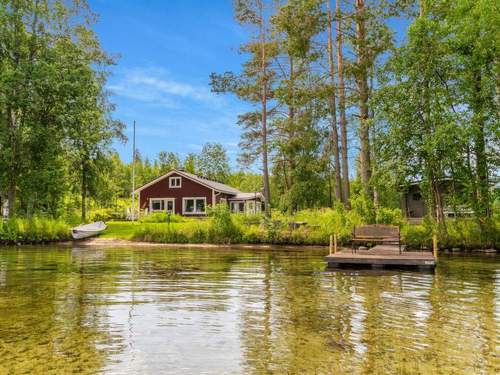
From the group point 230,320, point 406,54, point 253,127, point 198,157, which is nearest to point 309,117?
point 253,127

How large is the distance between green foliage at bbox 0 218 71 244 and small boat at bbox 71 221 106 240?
1.77 ft

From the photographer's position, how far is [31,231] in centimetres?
2694

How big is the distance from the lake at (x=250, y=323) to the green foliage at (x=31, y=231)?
1499cm

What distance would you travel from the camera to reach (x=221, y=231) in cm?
2622

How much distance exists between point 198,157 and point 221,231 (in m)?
61.8

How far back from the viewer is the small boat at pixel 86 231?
28.6 metres

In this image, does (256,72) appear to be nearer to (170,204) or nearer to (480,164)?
(480,164)

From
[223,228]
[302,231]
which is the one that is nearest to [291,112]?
[223,228]

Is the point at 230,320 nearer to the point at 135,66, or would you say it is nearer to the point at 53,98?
the point at 53,98

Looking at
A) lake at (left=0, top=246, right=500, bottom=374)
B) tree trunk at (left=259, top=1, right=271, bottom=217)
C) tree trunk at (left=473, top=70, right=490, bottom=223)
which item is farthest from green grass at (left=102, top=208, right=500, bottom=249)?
lake at (left=0, top=246, right=500, bottom=374)

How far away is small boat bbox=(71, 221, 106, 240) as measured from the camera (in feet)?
94.0

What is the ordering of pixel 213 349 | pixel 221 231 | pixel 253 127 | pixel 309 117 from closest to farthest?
pixel 213 349
pixel 221 231
pixel 309 117
pixel 253 127

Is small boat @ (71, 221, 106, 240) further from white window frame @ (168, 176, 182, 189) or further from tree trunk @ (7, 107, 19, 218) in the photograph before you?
white window frame @ (168, 176, 182, 189)

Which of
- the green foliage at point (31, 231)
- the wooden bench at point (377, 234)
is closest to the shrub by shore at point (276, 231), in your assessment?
the green foliage at point (31, 231)
